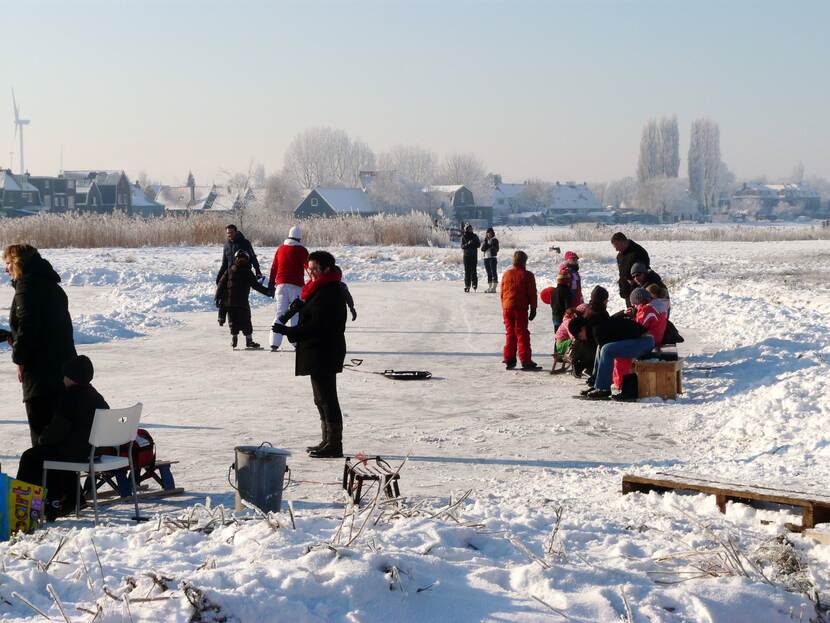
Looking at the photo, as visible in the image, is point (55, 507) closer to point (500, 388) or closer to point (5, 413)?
point (5, 413)

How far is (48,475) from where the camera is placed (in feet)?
25.3

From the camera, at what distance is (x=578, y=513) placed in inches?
283

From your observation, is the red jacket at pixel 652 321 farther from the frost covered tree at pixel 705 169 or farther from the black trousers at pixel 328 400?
the frost covered tree at pixel 705 169

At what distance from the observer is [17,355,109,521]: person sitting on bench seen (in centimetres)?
770

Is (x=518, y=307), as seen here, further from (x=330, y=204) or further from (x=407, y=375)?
(x=330, y=204)

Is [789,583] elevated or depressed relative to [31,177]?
depressed

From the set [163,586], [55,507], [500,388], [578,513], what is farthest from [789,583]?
[500,388]

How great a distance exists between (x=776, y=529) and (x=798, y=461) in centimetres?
247

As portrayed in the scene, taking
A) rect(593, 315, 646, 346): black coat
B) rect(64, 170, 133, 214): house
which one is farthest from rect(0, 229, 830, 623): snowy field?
rect(64, 170, 133, 214): house

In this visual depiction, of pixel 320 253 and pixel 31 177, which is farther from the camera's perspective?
pixel 31 177

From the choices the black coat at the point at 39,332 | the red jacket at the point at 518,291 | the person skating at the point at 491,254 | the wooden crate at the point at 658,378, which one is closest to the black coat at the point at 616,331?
the wooden crate at the point at 658,378

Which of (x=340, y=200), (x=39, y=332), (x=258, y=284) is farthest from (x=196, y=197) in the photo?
(x=39, y=332)

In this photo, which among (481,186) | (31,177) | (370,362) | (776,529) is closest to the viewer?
(776,529)

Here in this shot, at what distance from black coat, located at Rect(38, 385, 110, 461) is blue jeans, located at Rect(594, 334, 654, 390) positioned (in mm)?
6675
